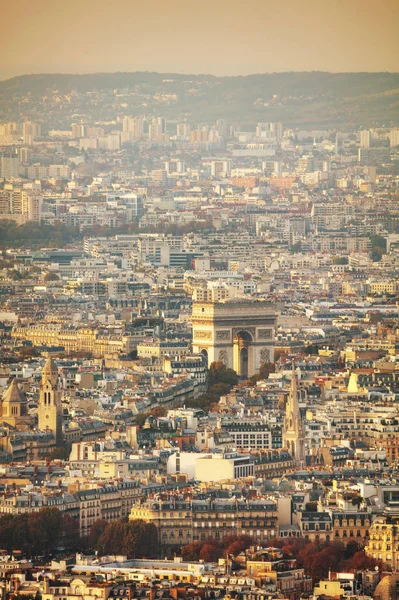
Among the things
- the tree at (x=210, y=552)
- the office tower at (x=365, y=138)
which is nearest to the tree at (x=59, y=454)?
the tree at (x=210, y=552)

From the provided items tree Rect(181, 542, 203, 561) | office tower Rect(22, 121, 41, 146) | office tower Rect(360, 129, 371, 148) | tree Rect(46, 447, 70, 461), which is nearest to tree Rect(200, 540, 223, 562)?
tree Rect(181, 542, 203, 561)

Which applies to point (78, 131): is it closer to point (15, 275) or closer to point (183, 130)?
point (183, 130)

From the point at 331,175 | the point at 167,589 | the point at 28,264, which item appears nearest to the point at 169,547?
the point at 167,589

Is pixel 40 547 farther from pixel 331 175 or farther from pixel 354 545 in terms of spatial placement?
pixel 331 175

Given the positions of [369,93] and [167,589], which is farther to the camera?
[369,93]

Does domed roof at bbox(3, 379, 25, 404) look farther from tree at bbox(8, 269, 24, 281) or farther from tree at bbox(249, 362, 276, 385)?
tree at bbox(8, 269, 24, 281)
